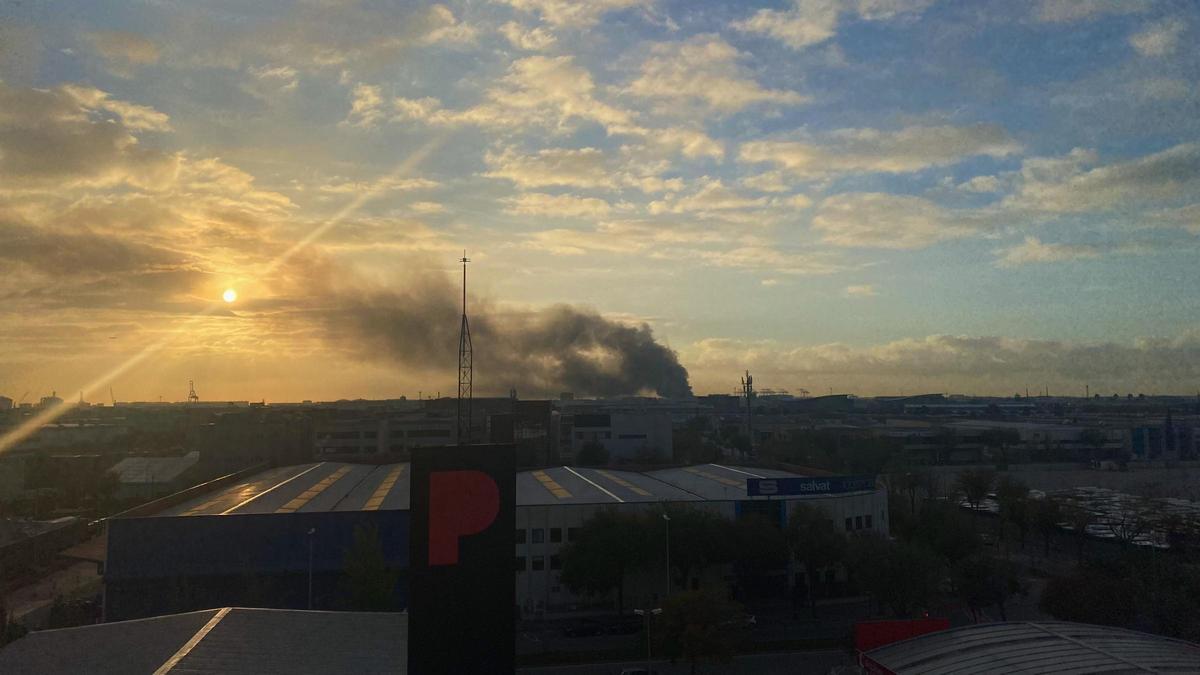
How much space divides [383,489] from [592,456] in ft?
114

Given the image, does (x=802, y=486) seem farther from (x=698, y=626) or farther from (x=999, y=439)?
(x=999, y=439)

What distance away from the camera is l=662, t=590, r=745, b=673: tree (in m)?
21.7

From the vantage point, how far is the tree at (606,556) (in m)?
29.3

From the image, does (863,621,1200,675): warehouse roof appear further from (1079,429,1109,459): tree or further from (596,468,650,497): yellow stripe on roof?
(1079,429,1109,459): tree

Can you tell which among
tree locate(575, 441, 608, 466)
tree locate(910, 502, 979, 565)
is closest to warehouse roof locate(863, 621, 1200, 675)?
tree locate(910, 502, 979, 565)

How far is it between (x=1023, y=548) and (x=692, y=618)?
30.6 m

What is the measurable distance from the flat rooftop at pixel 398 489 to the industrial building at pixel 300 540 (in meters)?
0.16

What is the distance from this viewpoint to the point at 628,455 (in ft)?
253

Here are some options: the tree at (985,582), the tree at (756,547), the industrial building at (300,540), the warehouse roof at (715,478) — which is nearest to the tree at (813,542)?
the tree at (756,547)

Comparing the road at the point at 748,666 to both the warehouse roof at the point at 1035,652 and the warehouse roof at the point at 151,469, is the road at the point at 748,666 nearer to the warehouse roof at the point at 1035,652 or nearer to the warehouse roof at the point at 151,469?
the warehouse roof at the point at 1035,652

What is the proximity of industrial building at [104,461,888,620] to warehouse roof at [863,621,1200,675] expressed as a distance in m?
15.4

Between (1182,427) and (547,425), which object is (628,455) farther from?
(1182,427)

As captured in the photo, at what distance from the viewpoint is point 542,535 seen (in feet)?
108

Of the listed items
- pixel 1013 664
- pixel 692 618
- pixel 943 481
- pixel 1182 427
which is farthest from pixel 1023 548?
pixel 1182 427
